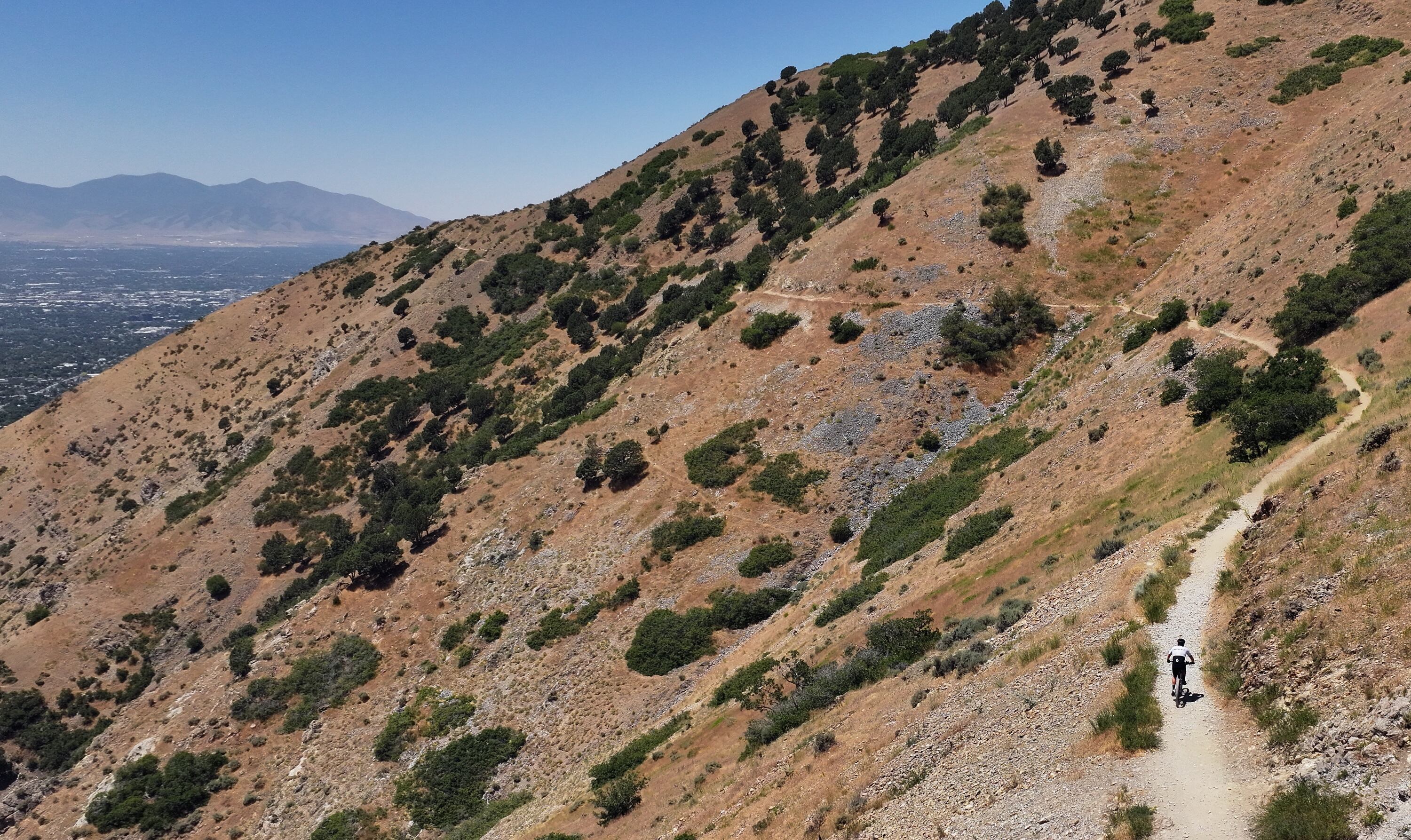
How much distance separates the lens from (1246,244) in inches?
1630

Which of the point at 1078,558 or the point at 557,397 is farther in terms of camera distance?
the point at 557,397

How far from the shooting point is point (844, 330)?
53.5 metres

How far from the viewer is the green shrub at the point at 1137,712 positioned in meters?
13.3

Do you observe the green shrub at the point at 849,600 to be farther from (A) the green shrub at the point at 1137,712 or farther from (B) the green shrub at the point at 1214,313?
(B) the green shrub at the point at 1214,313

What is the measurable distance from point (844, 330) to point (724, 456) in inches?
529

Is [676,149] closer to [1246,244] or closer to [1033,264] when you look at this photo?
[1033,264]

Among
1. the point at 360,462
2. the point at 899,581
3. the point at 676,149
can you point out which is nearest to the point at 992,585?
the point at 899,581

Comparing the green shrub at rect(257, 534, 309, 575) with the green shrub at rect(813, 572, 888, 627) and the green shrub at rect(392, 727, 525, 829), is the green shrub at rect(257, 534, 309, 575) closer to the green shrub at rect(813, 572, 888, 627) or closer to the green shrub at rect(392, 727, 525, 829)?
the green shrub at rect(392, 727, 525, 829)

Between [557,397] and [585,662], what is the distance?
34.4 meters

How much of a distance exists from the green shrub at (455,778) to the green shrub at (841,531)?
19.7m

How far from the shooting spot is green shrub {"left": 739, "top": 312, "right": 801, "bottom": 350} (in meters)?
56.9

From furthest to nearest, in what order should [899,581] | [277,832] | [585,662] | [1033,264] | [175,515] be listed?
[175,515], [1033,264], [585,662], [277,832], [899,581]

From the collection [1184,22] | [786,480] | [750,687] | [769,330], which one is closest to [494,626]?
[786,480]

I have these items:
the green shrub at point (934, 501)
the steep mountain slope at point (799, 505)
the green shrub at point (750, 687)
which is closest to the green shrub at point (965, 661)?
the steep mountain slope at point (799, 505)
